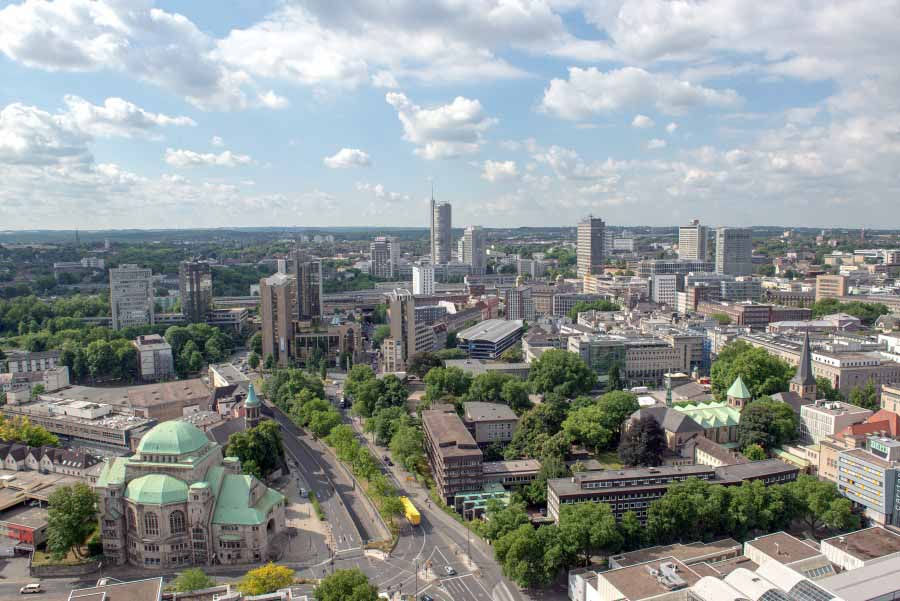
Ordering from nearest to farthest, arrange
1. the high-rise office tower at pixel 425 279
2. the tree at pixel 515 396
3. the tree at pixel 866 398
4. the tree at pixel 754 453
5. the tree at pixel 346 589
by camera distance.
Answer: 1. the tree at pixel 346 589
2. the tree at pixel 754 453
3. the tree at pixel 866 398
4. the tree at pixel 515 396
5. the high-rise office tower at pixel 425 279

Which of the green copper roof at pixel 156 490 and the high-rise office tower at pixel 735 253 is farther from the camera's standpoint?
the high-rise office tower at pixel 735 253

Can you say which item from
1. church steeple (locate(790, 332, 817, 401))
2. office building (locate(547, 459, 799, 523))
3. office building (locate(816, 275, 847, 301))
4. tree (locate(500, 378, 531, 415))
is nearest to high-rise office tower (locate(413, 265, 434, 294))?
office building (locate(816, 275, 847, 301))

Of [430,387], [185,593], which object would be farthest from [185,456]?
[430,387]

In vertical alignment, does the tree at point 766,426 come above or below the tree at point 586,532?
above

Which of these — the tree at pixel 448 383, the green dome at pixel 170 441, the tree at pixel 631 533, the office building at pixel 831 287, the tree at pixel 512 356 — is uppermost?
the office building at pixel 831 287

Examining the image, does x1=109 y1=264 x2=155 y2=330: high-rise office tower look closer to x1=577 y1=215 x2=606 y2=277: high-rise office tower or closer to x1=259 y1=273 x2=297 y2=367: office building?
x1=259 y1=273 x2=297 y2=367: office building

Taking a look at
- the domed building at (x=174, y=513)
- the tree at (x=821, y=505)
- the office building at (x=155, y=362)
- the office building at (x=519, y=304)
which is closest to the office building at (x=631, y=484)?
the tree at (x=821, y=505)

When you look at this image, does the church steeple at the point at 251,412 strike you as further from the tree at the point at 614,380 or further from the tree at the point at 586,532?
the tree at the point at 614,380

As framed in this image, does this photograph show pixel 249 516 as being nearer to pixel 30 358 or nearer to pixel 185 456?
pixel 185 456

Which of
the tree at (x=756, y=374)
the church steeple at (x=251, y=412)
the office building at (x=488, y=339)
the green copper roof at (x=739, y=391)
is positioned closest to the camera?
the church steeple at (x=251, y=412)
